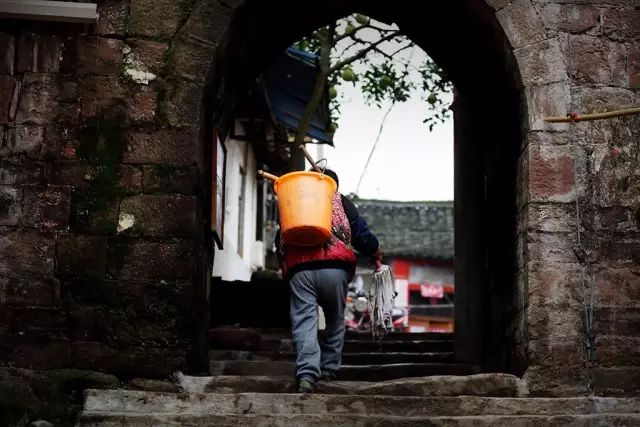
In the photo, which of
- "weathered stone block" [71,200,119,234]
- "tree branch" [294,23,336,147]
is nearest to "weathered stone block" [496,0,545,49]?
"weathered stone block" [71,200,119,234]

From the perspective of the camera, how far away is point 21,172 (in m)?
5.90

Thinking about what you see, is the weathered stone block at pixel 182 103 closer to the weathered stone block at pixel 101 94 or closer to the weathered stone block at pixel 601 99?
the weathered stone block at pixel 101 94

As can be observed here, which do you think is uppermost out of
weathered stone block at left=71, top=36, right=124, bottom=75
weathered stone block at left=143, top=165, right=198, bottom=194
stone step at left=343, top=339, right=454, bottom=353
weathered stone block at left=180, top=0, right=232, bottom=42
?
weathered stone block at left=180, top=0, right=232, bottom=42

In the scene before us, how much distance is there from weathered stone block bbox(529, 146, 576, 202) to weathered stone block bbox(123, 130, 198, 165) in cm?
205

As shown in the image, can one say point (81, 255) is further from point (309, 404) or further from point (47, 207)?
point (309, 404)

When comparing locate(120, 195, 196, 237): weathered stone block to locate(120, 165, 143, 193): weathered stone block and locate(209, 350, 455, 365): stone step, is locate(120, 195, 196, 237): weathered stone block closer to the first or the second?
locate(120, 165, 143, 193): weathered stone block

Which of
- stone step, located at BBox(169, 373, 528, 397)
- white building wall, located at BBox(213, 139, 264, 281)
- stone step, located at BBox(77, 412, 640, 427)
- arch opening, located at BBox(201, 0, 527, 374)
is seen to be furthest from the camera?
white building wall, located at BBox(213, 139, 264, 281)

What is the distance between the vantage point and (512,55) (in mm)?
6219

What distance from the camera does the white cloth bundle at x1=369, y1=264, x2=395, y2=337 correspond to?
6.42 m

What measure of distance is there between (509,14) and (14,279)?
342 cm

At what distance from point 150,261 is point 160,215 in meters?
0.28

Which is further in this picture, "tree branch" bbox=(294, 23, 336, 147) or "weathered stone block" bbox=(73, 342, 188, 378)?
"tree branch" bbox=(294, 23, 336, 147)

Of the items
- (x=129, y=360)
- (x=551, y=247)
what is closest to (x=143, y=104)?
(x=129, y=360)

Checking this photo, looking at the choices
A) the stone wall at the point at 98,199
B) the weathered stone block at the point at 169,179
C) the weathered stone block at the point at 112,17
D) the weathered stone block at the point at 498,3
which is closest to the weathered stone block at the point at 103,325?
the stone wall at the point at 98,199
